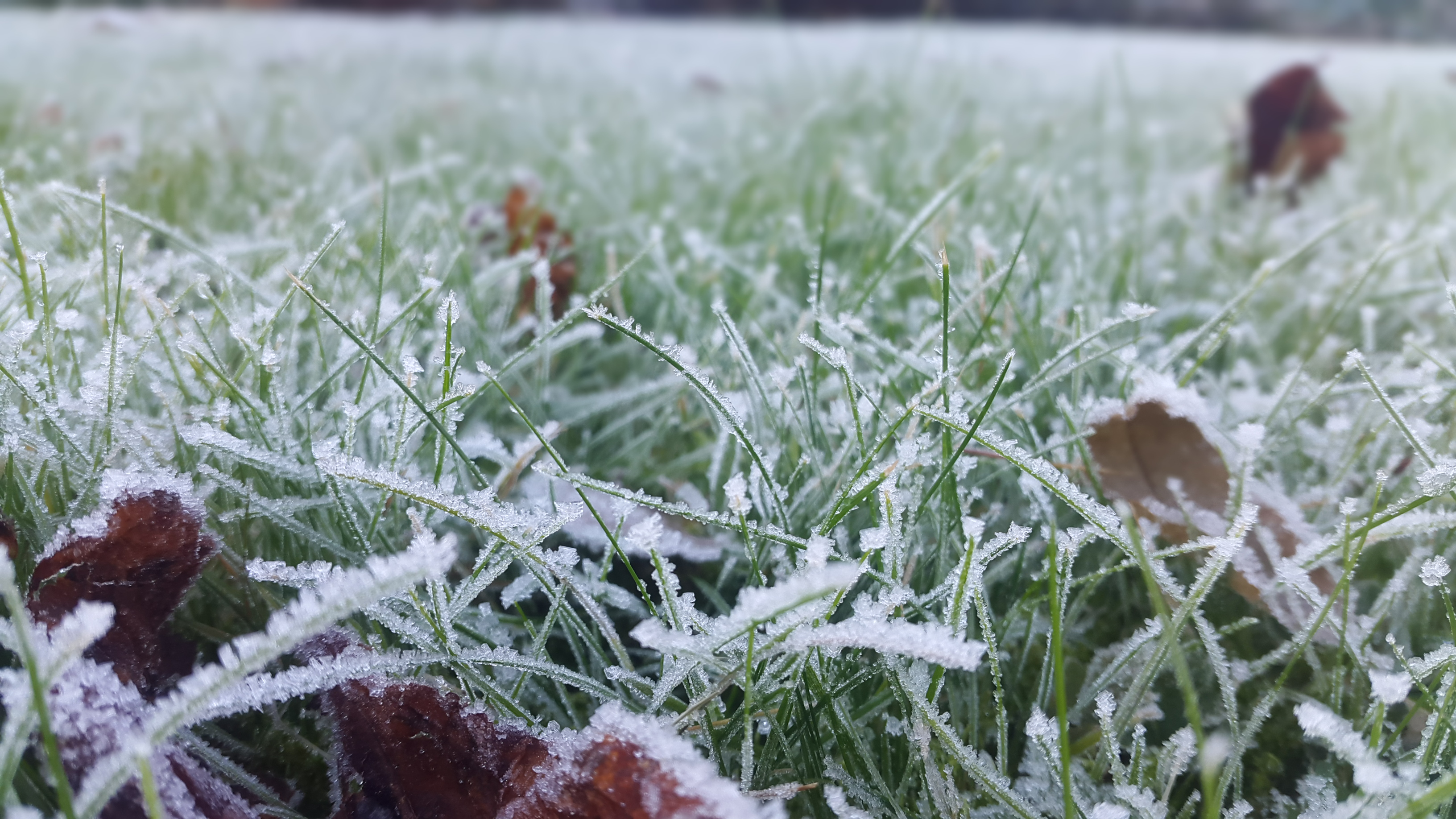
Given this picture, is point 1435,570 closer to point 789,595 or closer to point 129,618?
point 789,595

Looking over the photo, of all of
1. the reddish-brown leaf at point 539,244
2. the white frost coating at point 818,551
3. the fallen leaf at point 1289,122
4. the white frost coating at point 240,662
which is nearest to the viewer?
the white frost coating at point 240,662

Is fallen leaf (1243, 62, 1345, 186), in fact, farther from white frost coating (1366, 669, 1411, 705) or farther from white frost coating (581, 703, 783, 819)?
white frost coating (581, 703, 783, 819)

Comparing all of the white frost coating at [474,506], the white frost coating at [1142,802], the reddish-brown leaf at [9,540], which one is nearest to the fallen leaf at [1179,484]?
the white frost coating at [1142,802]

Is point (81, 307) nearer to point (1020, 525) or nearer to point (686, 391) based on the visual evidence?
point (686, 391)

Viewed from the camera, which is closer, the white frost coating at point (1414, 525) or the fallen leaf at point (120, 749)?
the fallen leaf at point (120, 749)

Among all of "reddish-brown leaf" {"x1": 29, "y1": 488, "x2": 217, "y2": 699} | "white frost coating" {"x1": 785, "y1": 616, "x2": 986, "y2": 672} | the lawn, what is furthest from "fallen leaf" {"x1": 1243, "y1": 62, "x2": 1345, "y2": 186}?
"reddish-brown leaf" {"x1": 29, "y1": 488, "x2": 217, "y2": 699}

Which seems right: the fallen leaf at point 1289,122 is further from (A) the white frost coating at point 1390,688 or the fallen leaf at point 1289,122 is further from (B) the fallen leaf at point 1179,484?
(A) the white frost coating at point 1390,688

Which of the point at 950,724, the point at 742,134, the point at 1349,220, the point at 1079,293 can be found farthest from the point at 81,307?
the point at 742,134
